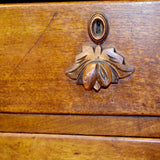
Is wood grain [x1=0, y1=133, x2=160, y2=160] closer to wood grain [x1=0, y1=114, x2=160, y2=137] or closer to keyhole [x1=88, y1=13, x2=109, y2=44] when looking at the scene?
wood grain [x1=0, y1=114, x2=160, y2=137]

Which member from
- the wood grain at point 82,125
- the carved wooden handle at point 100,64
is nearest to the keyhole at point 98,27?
the carved wooden handle at point 100,64

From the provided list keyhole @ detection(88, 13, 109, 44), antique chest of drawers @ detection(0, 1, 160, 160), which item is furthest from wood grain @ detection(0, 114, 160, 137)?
keyhole @ detection(88, 13, 109, 44)

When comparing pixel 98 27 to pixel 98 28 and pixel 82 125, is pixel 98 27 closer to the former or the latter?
pixel 98 28

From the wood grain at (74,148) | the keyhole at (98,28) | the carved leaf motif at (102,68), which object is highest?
the keyhole at (98,28)

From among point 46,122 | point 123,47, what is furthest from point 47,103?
point 123,47

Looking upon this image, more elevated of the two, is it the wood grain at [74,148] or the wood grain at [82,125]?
the wood grain at [82,125]

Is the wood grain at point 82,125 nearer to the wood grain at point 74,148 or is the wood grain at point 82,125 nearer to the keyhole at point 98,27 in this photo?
the wood grain at point 74,148

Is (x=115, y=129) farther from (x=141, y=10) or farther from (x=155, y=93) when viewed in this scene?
(x=141, y=10)
